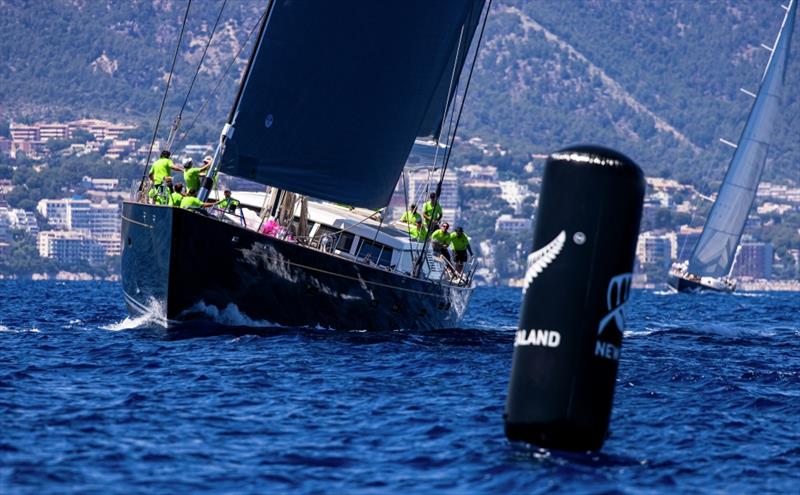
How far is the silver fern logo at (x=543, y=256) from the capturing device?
492 inches

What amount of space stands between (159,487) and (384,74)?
1387cm

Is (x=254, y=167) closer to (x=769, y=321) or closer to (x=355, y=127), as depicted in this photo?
(x=355, y=127)

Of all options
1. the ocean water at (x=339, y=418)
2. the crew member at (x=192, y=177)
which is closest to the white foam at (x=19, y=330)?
the ocean water at (x=339, y=418)

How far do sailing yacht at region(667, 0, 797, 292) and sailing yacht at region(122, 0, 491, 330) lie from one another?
171 ft

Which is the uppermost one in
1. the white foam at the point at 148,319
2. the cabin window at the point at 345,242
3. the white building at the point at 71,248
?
the cabin window at the point at 345,242

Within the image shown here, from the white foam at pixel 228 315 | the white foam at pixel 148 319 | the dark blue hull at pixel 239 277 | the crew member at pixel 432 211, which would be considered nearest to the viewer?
the dark blue hull at pixel 239 277

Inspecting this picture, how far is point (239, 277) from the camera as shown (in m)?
22.9

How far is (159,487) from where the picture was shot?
1180cm

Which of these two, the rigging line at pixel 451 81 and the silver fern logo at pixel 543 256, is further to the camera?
the rigging line at pixel 451 81

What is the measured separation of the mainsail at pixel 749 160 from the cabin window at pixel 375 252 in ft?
172

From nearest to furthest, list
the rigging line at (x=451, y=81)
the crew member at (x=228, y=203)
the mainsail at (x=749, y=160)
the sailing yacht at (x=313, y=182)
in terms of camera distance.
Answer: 1. the sailing yacht at (x=313, y=182)
2. the crew member at (x=228, y=203)
3. the rigging line at (x=451, y=81)
4. the mainsail at (x=749, y=160)

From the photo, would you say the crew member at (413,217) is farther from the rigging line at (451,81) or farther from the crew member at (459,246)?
the rigging line at (451,81)

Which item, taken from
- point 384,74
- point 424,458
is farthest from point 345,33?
point 424,458

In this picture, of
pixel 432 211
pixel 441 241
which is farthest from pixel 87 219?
pixel 432 211
